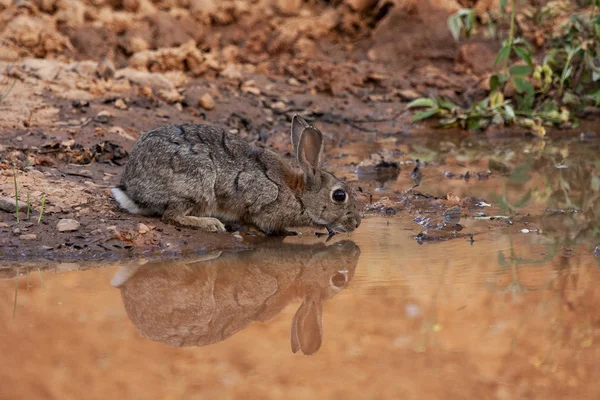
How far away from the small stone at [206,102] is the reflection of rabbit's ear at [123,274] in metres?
4.61

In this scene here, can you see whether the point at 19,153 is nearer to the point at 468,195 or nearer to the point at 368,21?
the point at 468,195

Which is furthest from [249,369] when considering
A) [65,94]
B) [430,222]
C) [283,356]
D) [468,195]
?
[65,94]

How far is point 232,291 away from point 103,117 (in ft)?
13.8

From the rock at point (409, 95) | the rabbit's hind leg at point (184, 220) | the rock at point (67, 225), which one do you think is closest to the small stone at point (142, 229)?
the rabbit's hind leg at point (184, 220)

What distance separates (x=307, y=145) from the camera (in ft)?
20.5

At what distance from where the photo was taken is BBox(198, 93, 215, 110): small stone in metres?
9.78

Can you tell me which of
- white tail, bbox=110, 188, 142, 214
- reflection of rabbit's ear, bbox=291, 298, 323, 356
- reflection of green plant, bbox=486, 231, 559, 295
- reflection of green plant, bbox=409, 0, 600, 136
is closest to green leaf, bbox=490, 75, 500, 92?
reflection of green plant, bbox=409, 0, 600, 136

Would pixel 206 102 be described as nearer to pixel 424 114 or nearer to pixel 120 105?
pixel 120 105

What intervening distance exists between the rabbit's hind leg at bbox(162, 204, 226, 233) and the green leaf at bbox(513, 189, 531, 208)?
243 cm

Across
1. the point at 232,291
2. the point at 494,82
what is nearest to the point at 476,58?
the point at 494,82

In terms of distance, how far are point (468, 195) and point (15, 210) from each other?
363 centimetres

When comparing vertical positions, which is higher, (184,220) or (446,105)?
(446,105)

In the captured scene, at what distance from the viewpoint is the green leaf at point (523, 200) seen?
693cm

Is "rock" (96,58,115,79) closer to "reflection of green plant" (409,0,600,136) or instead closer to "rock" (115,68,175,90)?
"rock" (115,68,175,90)
